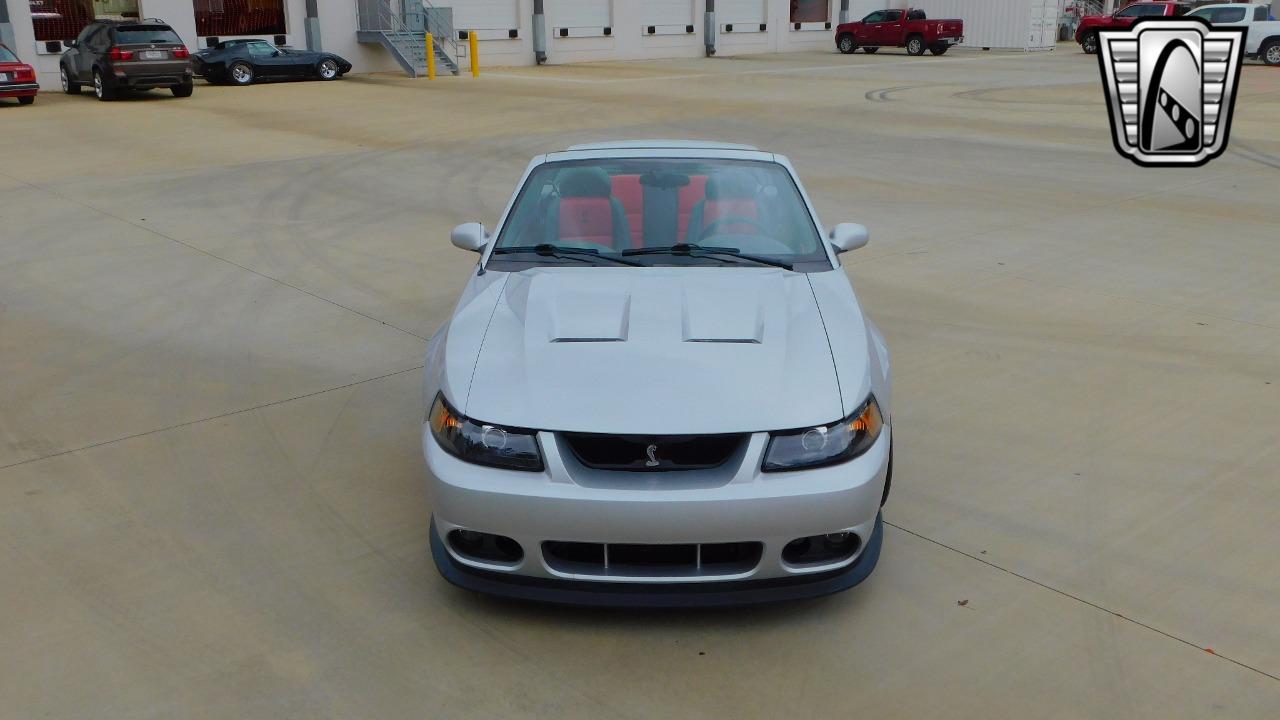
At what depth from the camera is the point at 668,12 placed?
39.3m

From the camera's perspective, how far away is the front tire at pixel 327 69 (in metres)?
28.8

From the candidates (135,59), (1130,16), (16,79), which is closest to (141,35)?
(135,59)

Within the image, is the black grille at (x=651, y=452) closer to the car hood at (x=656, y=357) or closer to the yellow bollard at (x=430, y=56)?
the car hood at (x=656, y=357)

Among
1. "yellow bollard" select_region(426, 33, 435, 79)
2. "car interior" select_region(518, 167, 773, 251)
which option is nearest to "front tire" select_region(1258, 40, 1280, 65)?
"yellow bollard" select_region(426, 33, 435, 79)

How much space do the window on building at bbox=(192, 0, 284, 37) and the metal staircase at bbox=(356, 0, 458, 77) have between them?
2326 mm

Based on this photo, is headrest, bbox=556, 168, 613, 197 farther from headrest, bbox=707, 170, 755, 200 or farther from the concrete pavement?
the concrete pavement

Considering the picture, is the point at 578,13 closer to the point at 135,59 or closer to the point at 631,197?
the point at 135,59

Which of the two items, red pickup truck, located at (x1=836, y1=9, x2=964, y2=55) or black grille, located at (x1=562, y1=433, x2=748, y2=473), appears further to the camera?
red pickup truck, located at (x1=836, y1=9, x2=964, y2=55)

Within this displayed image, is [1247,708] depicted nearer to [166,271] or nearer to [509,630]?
[509,630]

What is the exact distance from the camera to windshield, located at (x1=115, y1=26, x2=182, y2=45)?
2323 cm

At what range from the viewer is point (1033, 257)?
944 centimetres

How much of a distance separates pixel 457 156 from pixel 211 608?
465 inches

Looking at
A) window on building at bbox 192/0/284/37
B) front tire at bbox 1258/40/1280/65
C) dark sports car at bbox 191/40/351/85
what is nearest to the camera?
dark sports car at bbox 191/40/351/85

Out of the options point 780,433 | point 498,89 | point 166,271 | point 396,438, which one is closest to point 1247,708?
point 780,433
